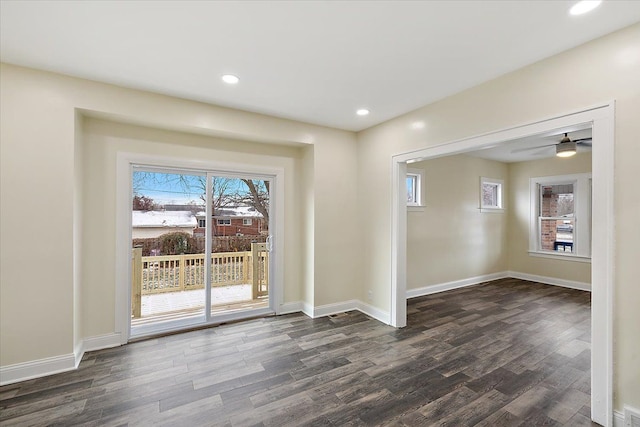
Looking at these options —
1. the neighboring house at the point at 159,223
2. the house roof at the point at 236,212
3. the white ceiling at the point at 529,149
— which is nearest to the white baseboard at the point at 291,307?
the house roof at the point at 236,212

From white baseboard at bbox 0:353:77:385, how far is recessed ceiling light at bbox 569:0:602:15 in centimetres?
491

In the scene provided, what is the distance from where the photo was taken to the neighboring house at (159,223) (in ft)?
11.3

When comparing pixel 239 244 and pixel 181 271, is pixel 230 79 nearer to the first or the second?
pixel 239 244

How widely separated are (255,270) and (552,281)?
6223 mm

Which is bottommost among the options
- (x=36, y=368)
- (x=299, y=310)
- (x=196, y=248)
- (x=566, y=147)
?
(x=299, y=310)

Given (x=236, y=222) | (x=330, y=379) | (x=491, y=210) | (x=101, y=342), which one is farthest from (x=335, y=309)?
(x=491, y=210)

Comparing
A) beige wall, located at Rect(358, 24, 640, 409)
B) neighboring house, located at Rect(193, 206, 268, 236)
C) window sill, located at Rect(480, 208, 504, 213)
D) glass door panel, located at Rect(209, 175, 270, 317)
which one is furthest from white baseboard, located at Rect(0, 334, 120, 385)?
window sill, located at Rect(480, 208, 504, 213)

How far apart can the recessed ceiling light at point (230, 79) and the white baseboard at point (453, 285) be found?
4.30 meters

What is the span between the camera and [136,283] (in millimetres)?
3475

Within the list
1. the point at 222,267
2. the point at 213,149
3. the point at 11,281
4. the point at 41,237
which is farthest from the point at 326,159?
the point at 11,281

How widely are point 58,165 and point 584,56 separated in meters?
4.61

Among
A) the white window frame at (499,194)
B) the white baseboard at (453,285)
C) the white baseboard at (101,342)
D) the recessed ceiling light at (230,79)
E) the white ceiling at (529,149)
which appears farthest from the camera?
the white window frame at (499,194)

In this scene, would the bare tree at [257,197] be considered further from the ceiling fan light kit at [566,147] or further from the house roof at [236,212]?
the ceiling fan light kit at [566,147]

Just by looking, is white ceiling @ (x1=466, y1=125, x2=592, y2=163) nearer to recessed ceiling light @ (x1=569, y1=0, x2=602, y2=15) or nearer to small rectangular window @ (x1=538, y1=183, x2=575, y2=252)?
small rectangular window @ (x1=538, y1=183, x2=575, y2=252)
